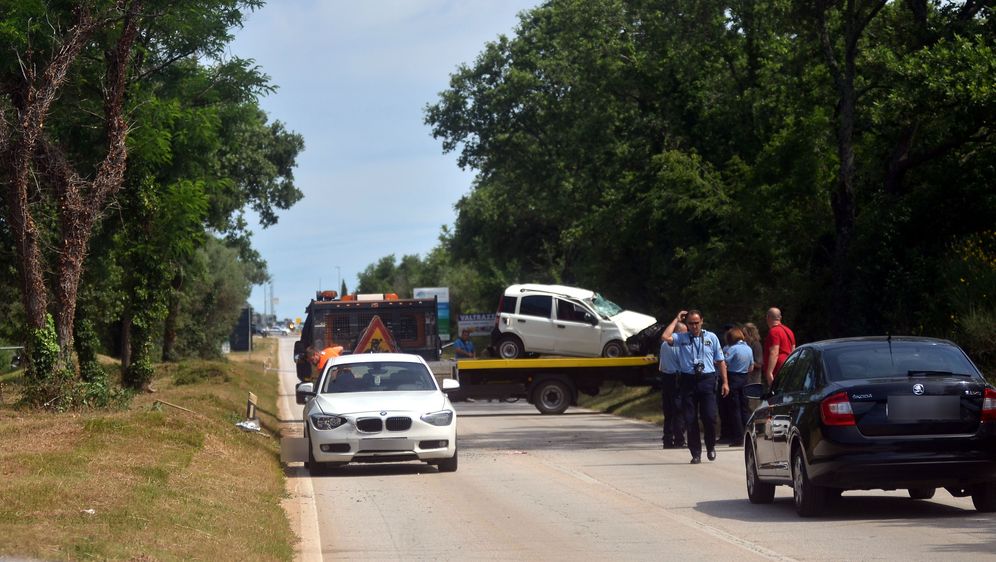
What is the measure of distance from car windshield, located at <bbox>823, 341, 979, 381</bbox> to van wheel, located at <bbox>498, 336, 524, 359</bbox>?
67.8 ft

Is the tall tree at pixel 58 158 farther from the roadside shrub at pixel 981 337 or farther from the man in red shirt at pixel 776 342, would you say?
the roadside shrub at pixel 981 337

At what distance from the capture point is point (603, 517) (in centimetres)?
1184

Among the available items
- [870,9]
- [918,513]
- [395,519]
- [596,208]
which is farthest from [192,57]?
[918,513]

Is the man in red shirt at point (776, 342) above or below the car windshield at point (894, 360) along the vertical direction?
above

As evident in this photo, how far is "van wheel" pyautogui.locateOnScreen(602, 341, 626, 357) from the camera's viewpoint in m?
31.7

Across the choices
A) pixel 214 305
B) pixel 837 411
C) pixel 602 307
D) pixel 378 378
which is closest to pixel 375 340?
pixel 602 307

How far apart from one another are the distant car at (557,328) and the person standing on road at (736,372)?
38.3 feet

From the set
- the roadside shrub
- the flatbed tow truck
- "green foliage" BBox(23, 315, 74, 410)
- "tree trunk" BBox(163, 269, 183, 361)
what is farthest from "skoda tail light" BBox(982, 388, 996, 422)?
"tree trunk" BBox(163, 269, 183, 361)

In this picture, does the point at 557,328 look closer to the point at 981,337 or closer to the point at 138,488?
the point at 981,337

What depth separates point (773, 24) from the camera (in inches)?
1102

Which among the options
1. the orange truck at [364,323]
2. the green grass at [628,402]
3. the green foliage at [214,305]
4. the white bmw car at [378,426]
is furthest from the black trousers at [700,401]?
the green foliage at [214,305]

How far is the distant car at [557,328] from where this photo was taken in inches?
1246

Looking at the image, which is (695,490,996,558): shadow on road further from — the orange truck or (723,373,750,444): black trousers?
the orange truck

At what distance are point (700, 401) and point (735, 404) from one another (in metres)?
2.74
